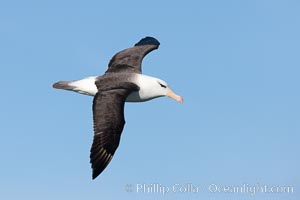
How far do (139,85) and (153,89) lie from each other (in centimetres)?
45

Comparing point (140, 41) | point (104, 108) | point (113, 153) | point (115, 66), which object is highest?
point (140, 41)

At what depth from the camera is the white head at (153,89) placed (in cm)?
2023

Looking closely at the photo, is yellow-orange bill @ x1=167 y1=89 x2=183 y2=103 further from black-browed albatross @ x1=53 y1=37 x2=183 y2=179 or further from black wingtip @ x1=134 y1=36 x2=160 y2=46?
black wingtip @ x1=134 y1=36 x2=160 y2=46

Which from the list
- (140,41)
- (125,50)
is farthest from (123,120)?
(140,41)

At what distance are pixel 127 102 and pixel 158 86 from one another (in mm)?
972

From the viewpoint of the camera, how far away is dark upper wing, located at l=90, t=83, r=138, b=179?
1772 centimetres

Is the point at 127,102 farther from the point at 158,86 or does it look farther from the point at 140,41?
the point at 140,41

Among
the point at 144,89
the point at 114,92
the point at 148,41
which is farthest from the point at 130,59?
the point at 114,92

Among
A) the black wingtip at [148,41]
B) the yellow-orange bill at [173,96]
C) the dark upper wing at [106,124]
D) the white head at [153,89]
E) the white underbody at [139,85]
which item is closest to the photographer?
the dark upper wing at [106,124]

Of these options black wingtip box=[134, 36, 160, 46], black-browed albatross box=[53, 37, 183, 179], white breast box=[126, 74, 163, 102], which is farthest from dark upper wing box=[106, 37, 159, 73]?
white breast box=[126, 74, 163, 102]

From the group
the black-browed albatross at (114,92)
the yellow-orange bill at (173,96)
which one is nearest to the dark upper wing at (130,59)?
the black-browed albatross at (114,92)

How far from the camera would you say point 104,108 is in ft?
61.3

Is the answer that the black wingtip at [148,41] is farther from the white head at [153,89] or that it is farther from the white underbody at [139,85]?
the white underbody at [139,85]

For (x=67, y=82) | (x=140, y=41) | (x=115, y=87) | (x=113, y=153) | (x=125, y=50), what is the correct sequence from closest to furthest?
(x=113, y=153) < (x=115, y=87) < (x=67, y=82) < (x=125, y=50) < (x=140, y=41)
